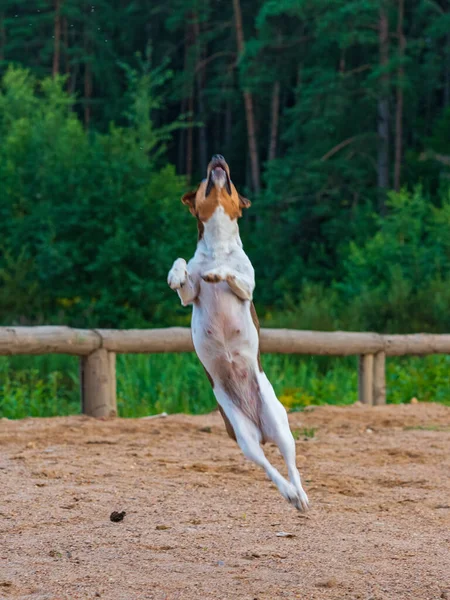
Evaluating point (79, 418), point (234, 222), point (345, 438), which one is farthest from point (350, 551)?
point (79, 418)

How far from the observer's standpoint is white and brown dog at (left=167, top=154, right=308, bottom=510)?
3895 mm

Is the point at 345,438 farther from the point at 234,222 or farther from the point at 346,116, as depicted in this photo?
the point at 346,116

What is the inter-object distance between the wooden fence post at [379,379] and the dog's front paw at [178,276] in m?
6.90

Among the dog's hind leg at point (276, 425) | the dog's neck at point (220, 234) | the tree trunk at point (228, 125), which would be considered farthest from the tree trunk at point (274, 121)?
the dog's neck at point (220, 234)

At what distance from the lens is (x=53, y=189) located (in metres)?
24.7

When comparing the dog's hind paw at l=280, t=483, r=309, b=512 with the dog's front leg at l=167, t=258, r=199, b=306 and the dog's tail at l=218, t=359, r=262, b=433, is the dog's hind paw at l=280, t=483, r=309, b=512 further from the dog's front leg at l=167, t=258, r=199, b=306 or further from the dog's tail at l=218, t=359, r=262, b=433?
the dog's front leg at l=167, t=258, r=199, b=306

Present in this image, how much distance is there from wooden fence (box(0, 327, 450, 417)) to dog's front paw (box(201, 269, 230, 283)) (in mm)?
5231

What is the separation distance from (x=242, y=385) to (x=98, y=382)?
17.2 ft

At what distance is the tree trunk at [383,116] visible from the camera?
28953 millimetres

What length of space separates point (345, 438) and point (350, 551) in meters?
3.65

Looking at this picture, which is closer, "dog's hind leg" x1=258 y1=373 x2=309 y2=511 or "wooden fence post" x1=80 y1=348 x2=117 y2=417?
"dog's hind leg" x1=258 y1=373 x2=309 y2=511

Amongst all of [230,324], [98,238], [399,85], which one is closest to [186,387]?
[230,324]

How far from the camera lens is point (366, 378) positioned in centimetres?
1056

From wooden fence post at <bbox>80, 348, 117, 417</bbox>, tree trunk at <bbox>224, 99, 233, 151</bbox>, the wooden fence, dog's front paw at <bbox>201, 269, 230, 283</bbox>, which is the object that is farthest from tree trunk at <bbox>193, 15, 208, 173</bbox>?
dog's front paw at <bbox>201, 269, 230, 283</bbox>
